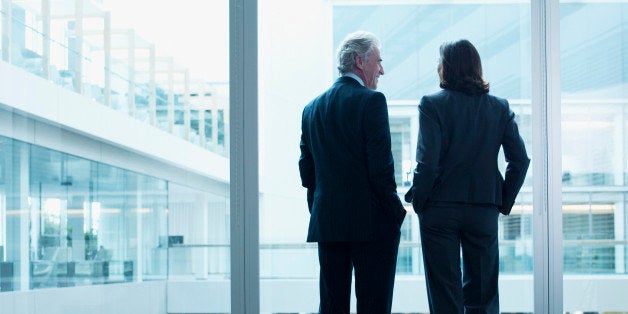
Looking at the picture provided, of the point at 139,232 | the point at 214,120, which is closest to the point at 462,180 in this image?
the point at 214,120

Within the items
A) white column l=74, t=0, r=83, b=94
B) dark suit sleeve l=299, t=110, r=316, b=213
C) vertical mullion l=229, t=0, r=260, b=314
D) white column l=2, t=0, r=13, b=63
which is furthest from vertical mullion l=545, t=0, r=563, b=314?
white column l=2, t=0, r=13, b=63

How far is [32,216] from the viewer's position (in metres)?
4.09

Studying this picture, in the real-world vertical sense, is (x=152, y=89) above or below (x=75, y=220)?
above

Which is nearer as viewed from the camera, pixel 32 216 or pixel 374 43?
pixel 374 43

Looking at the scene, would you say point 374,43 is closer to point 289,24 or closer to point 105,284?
point 289,24

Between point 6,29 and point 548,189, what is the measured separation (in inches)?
113

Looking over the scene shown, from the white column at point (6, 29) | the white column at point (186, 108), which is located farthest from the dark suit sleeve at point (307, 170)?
the white column at point (6, 29)

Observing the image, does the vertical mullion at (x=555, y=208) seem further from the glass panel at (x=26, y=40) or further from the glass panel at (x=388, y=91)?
Result: the glass panel at (x=26, y=40)

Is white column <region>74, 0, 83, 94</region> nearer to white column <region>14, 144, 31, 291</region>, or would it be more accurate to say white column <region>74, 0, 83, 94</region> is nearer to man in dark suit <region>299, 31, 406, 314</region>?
white column <region>14, 144, 31, 291</region>

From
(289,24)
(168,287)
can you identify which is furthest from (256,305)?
(289,24)

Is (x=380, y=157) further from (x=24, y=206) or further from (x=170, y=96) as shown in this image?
(x=24, y=206)

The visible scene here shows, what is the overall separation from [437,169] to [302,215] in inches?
35.5

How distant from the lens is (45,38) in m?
4.16

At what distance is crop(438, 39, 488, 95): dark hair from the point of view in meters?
3.70
